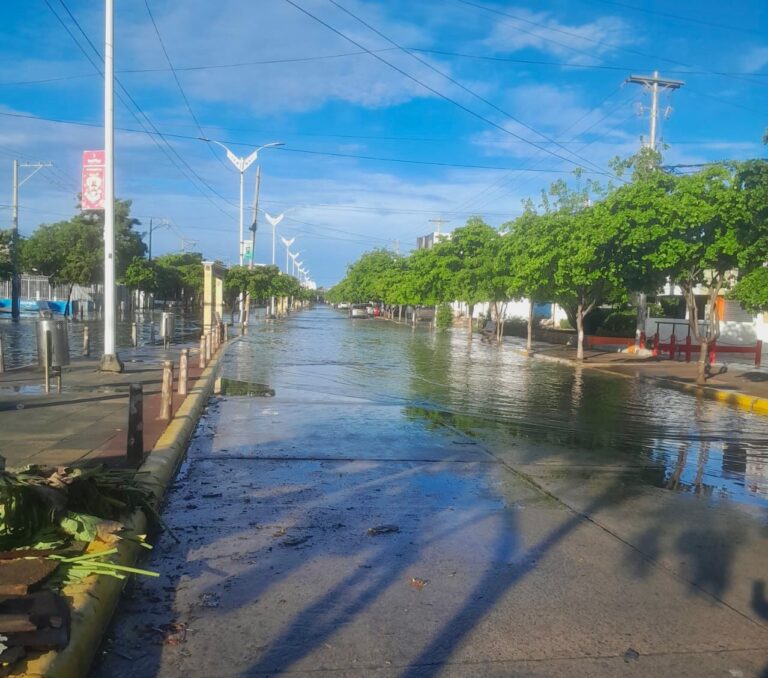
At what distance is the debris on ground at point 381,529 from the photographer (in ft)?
20.8

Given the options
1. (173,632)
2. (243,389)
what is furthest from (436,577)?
(243,389)

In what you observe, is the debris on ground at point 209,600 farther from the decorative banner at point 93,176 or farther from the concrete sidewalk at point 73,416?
the decorative banner at point 93,176

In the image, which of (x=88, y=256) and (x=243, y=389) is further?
(x=88, y=256)

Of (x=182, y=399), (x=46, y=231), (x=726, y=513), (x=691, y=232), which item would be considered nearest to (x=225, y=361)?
(x=182, y=399)

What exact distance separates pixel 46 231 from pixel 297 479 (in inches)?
2731

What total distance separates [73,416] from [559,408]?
29.2 ft

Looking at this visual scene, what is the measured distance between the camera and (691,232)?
20.6 m

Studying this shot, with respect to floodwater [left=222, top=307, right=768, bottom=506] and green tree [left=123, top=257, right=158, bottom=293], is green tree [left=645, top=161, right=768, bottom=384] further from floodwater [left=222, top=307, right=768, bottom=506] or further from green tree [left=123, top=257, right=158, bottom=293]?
green tree [left=123, top=257, right=158, bottom=293]

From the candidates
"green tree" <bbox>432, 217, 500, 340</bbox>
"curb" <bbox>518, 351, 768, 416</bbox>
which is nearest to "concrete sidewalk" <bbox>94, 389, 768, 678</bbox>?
"curb" <bbox>518, 351, 768, 416</bbox>

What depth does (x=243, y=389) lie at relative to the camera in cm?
1620

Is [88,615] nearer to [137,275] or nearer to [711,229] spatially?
[711,229]

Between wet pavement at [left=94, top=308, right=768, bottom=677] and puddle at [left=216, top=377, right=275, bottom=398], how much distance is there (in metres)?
2.76

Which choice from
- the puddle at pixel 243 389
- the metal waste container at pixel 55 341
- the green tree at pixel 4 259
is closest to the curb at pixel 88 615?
the metal waste container at pixel 55 341

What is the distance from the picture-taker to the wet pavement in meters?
4.24
